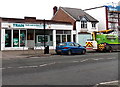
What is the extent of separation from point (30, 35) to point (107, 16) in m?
24.8

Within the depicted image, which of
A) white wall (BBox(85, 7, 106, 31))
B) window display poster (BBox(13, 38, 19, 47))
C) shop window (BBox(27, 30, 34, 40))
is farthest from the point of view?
white wall (BBox(85, 7, 106, 31))

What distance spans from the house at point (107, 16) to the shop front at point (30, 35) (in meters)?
16.1

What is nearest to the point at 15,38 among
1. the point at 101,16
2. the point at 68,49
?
the point at 68,49

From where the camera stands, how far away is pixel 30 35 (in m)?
32.0

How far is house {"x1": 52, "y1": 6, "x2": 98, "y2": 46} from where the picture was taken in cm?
4009

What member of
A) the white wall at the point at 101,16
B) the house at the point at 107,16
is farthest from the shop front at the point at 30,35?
the house at the point at 107,16

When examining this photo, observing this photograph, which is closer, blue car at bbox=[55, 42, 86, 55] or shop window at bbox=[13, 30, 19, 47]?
→ blue car at bbox=[55, 42, 86, 55]

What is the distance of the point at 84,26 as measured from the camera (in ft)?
140

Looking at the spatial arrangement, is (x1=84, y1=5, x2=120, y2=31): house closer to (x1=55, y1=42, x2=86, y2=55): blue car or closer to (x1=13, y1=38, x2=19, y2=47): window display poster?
(x1=13, y1=38, x2=19, y2=47): window display poster

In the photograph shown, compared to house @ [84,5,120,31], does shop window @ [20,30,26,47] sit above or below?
below

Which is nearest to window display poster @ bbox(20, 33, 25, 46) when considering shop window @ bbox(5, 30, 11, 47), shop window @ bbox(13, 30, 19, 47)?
shop window @ bbox(13, 30, 19, 47)

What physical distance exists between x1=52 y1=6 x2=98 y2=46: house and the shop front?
3933mm

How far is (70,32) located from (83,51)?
42.7 feet

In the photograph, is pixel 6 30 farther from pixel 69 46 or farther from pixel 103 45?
pixel 103 45
